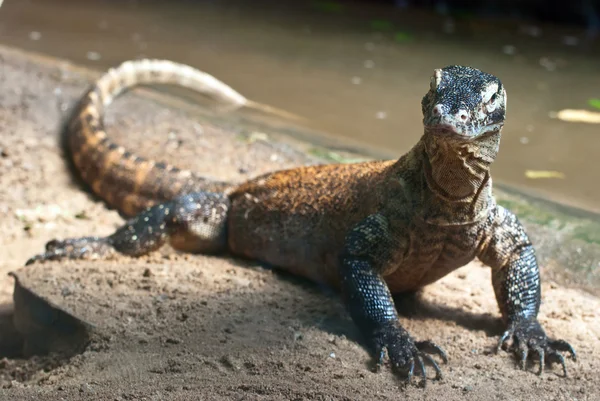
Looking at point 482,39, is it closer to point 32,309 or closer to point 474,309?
point 474,309

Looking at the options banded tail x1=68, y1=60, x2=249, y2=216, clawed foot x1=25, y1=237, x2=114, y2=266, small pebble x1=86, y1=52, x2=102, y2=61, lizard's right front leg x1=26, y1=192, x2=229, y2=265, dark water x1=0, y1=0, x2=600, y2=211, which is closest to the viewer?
clawed foot x1=25, y1=237, x2=114, y2=266

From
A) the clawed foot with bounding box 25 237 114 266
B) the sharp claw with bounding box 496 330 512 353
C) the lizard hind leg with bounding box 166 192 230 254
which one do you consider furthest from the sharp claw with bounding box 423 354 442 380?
the clawed foot with bounding box 25 237 114 266

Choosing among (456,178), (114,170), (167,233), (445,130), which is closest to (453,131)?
(445,130)

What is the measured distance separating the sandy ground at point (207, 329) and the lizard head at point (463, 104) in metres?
1.38

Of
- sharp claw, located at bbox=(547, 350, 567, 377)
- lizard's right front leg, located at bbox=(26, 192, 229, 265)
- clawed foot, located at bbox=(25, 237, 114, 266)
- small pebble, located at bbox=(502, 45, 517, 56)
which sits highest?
small pebble, located at bbox=(502, 45, 517, 56)

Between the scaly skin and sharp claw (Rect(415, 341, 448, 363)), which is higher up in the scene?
the scaly skin

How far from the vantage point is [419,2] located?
62.2ft

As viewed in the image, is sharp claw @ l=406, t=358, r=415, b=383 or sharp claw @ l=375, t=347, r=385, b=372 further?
sharp claw @ l=375, t=347, r=385, b=372

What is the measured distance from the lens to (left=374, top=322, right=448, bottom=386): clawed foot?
13.8 ft

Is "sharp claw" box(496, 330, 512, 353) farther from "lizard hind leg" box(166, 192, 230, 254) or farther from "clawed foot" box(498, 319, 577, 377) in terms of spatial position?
"lizard hind leg" box(166, 192, 230, 254)

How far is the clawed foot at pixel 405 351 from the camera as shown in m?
4.19

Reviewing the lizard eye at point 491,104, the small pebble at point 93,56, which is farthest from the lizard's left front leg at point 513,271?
the small pebble at point 93,56

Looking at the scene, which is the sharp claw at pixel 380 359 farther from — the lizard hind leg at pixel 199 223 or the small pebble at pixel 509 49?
the small pebble at pixel 509 49

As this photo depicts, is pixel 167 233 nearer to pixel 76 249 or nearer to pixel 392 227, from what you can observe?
pixel 76 249
